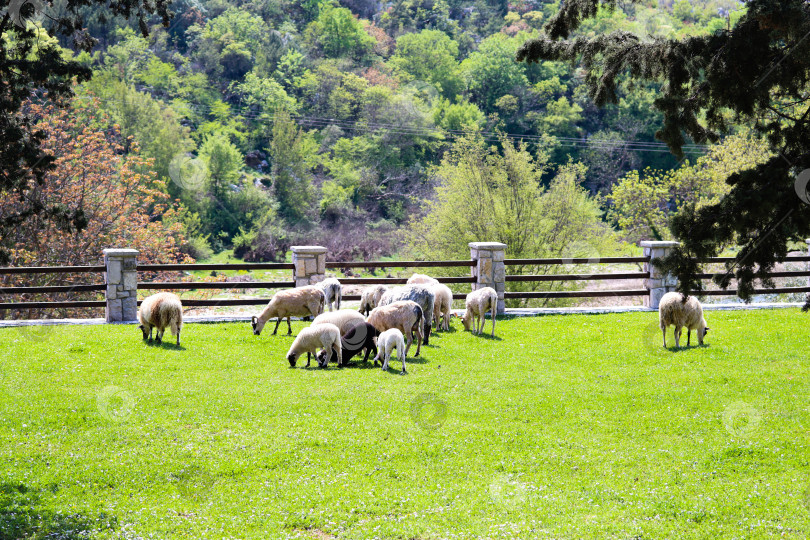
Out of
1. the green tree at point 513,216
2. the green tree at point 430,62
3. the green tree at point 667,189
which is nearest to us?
the green tree at point 513,216

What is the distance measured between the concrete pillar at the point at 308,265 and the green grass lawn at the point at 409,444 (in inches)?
141

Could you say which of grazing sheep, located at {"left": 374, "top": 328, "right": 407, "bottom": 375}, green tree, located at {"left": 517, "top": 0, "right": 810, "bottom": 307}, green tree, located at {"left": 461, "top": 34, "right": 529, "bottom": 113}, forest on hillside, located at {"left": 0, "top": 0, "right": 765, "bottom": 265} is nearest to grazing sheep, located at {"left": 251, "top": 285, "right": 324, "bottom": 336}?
grazing sheep, located at {"left": 374, "top": 328, "right": 407, "bottom": 375}

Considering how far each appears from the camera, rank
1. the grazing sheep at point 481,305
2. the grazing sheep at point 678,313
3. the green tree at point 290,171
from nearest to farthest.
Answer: the grazing sheep at point 678,313
the grazing sheep at point 481,305
the green tree at point 290,171

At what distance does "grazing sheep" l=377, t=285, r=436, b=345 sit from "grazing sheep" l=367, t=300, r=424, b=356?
27.5 inches

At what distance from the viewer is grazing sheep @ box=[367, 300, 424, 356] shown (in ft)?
40.0

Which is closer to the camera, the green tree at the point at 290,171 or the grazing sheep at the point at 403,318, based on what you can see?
the grazing sheep at the point at 403,318

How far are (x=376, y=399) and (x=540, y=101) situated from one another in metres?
69.8

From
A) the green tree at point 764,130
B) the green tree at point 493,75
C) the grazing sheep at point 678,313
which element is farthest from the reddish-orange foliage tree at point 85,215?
the green tree at point 493,75

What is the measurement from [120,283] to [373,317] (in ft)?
20.2

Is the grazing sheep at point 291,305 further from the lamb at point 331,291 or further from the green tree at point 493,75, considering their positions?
the green tree at point 493,75

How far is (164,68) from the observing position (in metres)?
74.9

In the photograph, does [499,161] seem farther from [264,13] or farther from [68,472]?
[264,13]

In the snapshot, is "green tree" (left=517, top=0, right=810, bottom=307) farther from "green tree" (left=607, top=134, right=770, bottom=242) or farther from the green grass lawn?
"green tree" (left=607, top=134, right=770, bottom=242)

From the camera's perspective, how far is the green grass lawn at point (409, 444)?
6070mm
